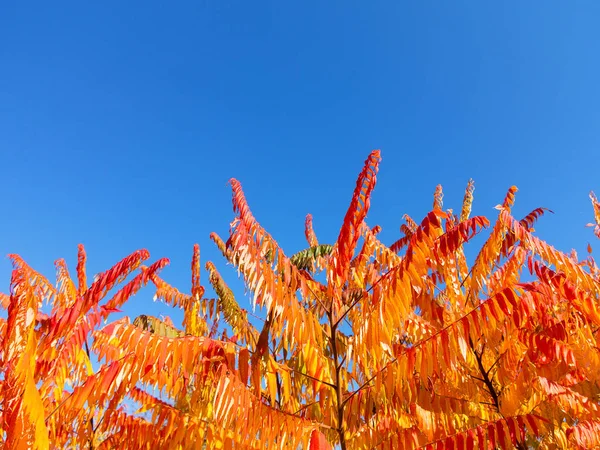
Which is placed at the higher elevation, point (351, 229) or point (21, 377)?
point (351, 229)

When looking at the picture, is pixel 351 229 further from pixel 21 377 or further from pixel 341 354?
pixel 21 377

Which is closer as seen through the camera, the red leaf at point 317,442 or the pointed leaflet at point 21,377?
the pointed leaflet at point 21,377

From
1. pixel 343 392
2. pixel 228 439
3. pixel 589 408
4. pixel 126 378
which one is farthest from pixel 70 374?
pixel 589 408

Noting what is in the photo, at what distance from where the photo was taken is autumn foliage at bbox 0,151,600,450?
264 centimetres

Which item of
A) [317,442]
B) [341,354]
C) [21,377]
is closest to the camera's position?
[21,377]

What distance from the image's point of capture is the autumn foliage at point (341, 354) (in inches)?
104

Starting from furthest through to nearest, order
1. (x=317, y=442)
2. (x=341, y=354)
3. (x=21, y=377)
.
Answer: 1. (x=341, y=354)
2. (x=317, y=442)
3. (x=21, y=377)

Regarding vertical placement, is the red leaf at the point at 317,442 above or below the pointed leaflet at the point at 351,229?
below

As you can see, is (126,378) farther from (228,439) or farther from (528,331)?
(528,331)

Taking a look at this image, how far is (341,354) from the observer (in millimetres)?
3781

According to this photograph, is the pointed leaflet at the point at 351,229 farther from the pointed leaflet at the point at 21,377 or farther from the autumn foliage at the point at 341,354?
the pointed leaflet at the point at 21,377

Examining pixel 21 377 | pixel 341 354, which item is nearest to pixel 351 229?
pixel 341 354

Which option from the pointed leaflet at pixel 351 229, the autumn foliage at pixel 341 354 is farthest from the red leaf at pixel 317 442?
the pointed leaflet at pixel 351 229

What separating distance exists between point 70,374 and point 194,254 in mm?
3438
